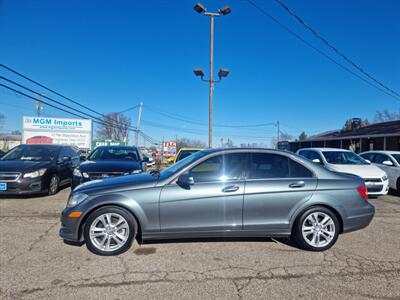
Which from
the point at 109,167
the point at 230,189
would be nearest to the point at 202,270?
the point at 230,189

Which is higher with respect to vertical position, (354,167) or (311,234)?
(354,167)

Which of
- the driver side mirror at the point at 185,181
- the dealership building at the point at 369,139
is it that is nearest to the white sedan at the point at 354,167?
the driver side mirror at the point at 185,181

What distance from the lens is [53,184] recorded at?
7625 mm

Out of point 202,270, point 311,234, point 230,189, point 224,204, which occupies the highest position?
point 230,189

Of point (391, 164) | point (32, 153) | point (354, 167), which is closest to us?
point (354, 167)

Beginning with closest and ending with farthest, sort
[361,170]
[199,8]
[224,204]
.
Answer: [224,204]
[361,170]
[199,8]

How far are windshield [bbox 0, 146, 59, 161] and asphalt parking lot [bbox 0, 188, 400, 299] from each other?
13.4ft

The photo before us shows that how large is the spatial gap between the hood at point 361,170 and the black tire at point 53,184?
831 cm

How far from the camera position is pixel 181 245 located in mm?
3920

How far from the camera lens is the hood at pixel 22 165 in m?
6.72

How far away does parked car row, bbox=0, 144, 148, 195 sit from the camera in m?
6.16

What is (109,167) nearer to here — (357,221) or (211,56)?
(357,221)

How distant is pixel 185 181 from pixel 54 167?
5824 millimetres

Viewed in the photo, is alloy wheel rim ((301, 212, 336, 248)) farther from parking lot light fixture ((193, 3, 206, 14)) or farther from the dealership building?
the dealership building
